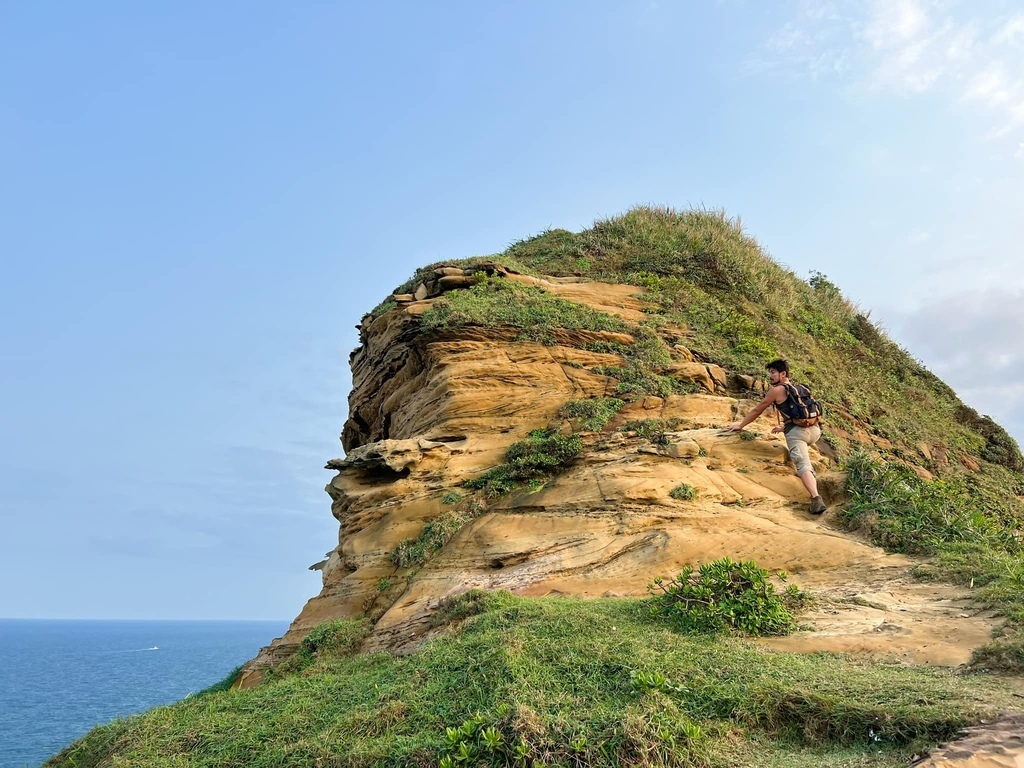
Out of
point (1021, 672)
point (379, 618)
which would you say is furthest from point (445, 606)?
point (1021, 672)

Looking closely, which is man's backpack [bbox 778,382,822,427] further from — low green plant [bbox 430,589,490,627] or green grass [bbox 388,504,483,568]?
low green plant [bbox 430,589,490,627]

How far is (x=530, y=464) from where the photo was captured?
1047 cm

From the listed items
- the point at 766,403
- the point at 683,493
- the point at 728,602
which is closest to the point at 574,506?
the point at 683,493

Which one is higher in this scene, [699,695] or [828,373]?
[828,373]

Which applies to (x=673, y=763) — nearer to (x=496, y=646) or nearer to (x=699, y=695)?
(x=699, y=695)

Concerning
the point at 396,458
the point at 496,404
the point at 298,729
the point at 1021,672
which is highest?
the point at 496,404

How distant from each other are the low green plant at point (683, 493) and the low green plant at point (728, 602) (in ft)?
6.61

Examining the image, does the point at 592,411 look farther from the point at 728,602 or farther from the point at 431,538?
the point at 728,602

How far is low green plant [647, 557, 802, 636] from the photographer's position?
259 inches

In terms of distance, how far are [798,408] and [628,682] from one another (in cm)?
542

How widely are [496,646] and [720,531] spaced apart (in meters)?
3.71

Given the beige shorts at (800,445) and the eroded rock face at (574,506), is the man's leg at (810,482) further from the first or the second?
the eroded rock face at (574,506)

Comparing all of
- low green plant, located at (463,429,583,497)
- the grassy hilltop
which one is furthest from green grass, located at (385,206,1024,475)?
low green plant, located at (463,429,583,497)

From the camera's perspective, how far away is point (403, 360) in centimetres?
1390
